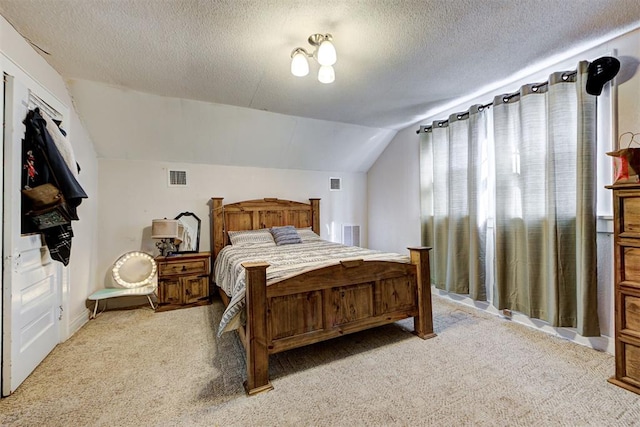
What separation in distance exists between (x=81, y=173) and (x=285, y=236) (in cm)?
237

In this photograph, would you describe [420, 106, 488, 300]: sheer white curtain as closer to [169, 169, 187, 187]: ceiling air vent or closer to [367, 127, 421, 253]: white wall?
[367, 127, 421, 253]: white wall

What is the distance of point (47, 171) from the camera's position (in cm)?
207

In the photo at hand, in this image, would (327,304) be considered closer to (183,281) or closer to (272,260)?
(272,260)

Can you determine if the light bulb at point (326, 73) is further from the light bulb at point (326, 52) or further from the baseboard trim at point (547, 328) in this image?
the baseboard trim at point (547, 328)

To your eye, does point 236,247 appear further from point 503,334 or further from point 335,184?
point 503,334

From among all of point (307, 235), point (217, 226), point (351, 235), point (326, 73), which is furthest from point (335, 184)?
point (326, 73)

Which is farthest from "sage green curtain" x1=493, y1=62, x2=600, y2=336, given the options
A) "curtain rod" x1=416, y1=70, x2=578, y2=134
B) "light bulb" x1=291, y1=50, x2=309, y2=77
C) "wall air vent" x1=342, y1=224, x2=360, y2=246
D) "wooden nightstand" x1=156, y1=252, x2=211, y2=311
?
"wooden nightstand" x1=156, y1=252, x2=211, y2=311

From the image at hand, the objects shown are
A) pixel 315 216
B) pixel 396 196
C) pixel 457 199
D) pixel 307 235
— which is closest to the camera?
pixel 457 199

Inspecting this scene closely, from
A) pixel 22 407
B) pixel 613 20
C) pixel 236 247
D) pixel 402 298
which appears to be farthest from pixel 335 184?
pixel 22 407

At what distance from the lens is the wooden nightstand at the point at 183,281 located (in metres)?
3.31

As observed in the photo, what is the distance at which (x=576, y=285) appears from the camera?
7.55 feet

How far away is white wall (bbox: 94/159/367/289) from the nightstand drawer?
51cm

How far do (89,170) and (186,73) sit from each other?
1.80 meters

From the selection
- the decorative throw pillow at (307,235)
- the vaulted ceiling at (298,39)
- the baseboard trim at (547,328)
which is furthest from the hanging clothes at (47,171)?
the baseboard trim at (547,328)
